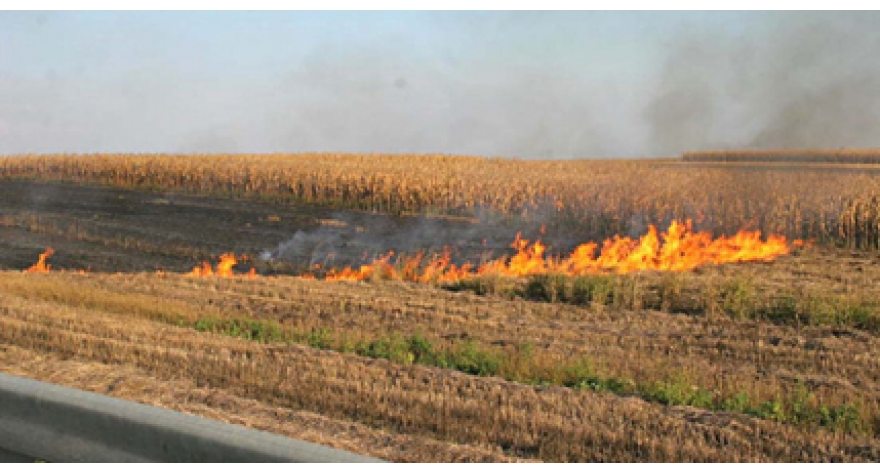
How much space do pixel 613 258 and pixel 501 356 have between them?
31.8 feet

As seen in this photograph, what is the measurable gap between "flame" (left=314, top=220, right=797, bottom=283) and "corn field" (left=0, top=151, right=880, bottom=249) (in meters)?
0.97

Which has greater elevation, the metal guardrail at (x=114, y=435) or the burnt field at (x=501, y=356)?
the burnt field at (x=501, y=356)

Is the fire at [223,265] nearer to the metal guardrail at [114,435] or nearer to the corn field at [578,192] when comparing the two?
the corn field at [578,192]

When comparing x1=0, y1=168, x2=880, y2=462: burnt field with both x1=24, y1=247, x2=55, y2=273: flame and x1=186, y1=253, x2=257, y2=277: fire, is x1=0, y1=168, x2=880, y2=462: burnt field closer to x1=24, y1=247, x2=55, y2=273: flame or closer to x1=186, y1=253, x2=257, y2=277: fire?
x1=186, y1=253, x2=257, y2=277: fire

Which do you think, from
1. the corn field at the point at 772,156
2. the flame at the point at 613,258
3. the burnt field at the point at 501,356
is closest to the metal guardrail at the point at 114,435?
the burnt field at the point at 501,356

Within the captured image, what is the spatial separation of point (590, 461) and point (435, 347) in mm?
3778

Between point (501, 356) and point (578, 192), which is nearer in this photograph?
point (501, 356)

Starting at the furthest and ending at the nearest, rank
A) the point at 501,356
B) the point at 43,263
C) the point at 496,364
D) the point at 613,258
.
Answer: the point at 43,263 → the point at 613,258 → the point at 501,356 → the point at 496,364

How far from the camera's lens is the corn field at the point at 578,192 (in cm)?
2122

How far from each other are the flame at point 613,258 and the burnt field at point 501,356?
31.4 inches

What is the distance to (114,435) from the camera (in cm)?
523

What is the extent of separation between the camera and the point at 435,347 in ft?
31.4

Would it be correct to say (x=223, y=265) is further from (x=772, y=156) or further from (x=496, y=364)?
(x=772, y=156)

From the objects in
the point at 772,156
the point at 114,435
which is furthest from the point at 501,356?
the point at 772,156
